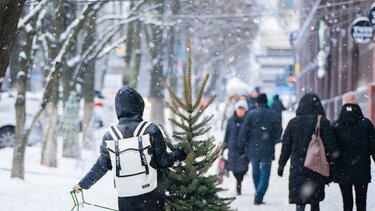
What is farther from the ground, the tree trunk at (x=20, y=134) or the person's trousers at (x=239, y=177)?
the tree trunk at (x=20, y=134)

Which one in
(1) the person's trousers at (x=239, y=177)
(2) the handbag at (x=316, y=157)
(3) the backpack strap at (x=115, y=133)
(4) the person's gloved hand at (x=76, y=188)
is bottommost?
(1) the person's trousers at (x=239, y=177)

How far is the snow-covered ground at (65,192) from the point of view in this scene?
1172cm

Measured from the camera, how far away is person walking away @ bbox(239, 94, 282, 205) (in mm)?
12234

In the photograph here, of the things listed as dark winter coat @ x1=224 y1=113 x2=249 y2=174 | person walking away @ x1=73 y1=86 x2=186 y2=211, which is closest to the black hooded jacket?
person walking away @ x1=73 y1=86 x2=186 y2=211

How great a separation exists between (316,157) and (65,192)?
6085mm

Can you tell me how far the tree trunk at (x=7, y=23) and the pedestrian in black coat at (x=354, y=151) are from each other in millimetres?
4188

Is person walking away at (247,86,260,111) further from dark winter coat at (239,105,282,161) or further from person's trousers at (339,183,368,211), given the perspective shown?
person's trousers at (339,183,368,211)

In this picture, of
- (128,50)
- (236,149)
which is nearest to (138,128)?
(236,149)

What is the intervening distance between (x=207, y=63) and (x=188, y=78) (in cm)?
4367

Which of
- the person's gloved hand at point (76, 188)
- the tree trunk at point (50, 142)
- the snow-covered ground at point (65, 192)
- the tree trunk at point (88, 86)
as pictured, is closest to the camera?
the person's gloved hand at point (76, 188)

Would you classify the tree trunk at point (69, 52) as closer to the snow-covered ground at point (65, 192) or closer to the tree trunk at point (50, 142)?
the tree trunk at point (50, 142)

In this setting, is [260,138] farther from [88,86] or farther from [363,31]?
[88,86]

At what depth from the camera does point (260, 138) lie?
12352 mm

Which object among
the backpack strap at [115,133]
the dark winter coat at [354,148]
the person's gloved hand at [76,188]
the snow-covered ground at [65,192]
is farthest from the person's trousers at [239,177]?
the backpack strap at [115,133]
